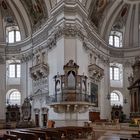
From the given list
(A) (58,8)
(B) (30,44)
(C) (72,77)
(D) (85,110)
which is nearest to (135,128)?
(D) (85,110)

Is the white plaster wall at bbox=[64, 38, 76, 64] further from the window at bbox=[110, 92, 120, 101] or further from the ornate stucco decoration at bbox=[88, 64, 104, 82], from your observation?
the window at bbox=[110, 92, 120, 101]

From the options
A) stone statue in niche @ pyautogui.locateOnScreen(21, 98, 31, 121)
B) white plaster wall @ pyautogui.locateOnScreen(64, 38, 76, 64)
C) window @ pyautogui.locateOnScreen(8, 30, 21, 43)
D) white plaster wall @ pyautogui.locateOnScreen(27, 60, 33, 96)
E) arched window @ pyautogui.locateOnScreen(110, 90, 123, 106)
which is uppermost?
window @ pyautogui.locateOnScreen(8, 30, 21, 43)

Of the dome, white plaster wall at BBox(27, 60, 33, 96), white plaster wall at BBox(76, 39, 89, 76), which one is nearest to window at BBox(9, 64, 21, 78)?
white plaster wall at BBox(27, 60, 33, 96)

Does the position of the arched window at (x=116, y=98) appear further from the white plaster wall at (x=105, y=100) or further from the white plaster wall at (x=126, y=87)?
the white plaster wall at (x=105, y=100)

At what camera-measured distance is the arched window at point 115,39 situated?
32.5 metres

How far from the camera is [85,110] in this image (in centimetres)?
2136

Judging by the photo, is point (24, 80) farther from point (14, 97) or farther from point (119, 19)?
point (119, 19)

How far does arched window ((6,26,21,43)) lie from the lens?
97.6ft

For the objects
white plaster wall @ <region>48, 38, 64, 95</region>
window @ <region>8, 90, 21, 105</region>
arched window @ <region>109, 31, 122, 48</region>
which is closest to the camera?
white plaster wall @ <region>48, 38, 64, 95</region>

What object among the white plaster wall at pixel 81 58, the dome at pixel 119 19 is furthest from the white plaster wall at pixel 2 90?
the dome at pixel 119 19

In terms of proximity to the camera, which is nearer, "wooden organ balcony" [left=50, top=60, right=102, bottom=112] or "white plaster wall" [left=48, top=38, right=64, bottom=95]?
"wooden organ balcony" [left=50, top=60, right=102, bottom=112]

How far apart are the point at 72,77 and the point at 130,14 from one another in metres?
13.9

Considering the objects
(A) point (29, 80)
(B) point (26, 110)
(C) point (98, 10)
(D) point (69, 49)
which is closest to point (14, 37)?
(A) point (29, 80)

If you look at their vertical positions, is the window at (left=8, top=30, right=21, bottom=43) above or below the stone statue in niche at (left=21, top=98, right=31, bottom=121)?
above
